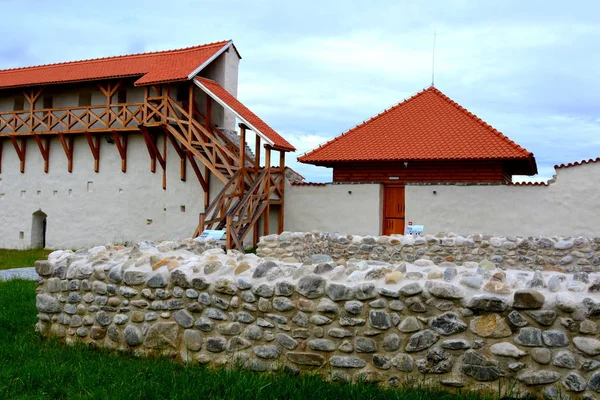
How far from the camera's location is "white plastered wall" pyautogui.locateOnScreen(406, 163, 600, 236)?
15438 millimetres

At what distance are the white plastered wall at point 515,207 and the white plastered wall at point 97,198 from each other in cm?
684

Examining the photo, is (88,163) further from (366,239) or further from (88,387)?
(88,387)

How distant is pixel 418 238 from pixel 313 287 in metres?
6.38

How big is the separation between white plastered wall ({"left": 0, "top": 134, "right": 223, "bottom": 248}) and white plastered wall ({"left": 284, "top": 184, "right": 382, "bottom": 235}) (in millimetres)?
2675

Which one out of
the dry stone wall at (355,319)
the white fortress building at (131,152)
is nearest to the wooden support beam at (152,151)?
the white fortress building at (131,152)

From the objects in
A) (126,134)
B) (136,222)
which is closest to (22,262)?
(136,222)

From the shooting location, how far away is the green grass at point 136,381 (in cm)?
403

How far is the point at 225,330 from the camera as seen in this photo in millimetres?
4910

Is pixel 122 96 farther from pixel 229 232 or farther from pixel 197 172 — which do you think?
pixel 229 232

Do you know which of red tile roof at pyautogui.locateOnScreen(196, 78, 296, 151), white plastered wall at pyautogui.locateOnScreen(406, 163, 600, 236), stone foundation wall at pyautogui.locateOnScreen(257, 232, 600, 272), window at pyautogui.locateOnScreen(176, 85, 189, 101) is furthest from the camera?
window at pyautogui.locateOnScreen(176, 85, 189, 101)

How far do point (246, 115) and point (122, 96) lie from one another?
5.79 metres

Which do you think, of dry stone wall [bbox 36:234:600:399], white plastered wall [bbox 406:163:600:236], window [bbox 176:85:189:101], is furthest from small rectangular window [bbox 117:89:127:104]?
dry stone wall [bbox 36:234:600:399]

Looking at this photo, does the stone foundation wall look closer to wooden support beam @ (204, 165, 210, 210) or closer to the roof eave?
wooden support beam @ (204, 165, 210, 210)

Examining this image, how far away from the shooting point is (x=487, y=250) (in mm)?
10227
